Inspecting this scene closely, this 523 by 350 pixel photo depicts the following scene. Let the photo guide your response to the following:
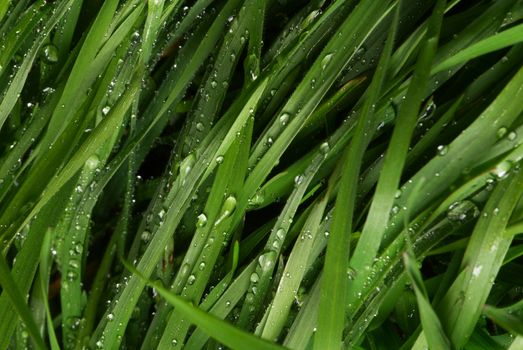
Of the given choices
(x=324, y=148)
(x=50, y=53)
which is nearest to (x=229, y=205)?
(x=324, y=148)

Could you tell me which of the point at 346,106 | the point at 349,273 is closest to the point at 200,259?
the point at 349,273

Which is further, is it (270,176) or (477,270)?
(270,176)

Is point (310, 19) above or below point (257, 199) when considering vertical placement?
above

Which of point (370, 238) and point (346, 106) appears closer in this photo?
point (370, 238)

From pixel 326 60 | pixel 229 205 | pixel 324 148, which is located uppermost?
Result: pixel 326 60

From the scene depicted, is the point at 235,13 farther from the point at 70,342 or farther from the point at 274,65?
the point at 70,342

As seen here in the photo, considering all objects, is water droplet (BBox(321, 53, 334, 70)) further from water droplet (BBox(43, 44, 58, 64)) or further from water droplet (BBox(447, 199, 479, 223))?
water droplet (BBox(43, 44, 58, 64))

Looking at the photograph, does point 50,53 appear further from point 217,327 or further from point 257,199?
point 217,327

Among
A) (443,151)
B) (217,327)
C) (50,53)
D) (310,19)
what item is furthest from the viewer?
(50,53)
